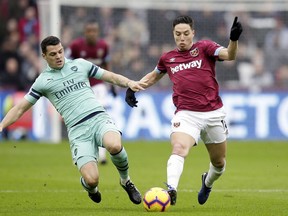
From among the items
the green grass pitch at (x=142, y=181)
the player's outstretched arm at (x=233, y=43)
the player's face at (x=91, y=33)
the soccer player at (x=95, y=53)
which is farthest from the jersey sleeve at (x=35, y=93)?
the soccer player at (x=95, y=53)

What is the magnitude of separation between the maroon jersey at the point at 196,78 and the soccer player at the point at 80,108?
0.52 meters

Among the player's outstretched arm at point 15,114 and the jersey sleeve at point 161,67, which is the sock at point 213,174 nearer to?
the jersey sleeve at point 161,67

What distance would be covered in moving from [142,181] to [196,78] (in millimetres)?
3914

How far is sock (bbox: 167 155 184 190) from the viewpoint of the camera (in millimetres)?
10523

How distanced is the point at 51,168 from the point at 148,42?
361 inches

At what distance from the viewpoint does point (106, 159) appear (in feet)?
64.1

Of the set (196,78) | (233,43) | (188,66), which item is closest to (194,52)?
(188,66)

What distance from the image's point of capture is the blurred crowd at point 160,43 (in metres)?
25.8

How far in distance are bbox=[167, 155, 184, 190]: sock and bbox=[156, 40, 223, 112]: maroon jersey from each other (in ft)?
2.72

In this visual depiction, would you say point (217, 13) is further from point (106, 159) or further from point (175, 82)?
point (175, 82)

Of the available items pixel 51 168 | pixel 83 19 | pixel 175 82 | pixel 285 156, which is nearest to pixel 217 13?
pixel 83 19

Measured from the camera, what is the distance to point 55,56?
36.9 ft

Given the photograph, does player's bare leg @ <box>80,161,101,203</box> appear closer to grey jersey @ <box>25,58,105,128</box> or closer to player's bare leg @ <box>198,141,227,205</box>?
grey jersey @ <box>25,58,105,128</box>

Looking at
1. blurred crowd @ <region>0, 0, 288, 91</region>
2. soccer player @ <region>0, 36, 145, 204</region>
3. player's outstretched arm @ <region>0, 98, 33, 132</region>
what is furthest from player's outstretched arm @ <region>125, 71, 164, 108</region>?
blurred crowd @ <region>0, 0, 288, 91</region>
